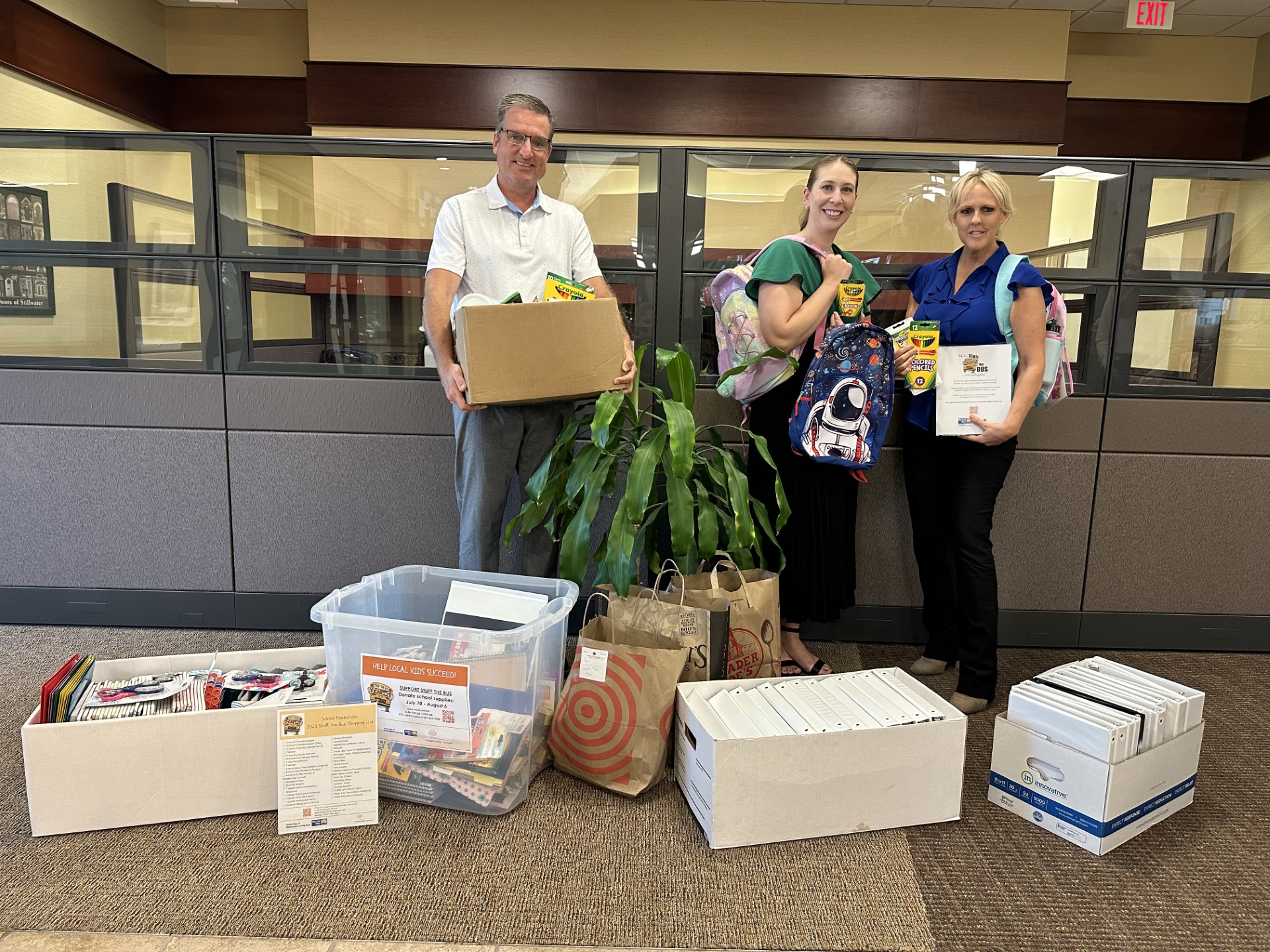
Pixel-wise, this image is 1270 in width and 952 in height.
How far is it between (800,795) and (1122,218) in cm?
192

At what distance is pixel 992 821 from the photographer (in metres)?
1.64

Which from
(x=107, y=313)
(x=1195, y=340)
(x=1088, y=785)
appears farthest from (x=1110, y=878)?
(x=107, y=313)

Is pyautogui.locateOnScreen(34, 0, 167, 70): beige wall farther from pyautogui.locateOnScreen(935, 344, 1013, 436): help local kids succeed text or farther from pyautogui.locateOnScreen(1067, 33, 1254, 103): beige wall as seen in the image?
pyautogui.locateOnScreen(1067, 33, 1254, 103): beige wall

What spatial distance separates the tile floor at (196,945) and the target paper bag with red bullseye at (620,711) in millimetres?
428

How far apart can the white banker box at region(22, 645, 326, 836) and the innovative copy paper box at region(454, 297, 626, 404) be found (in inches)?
32.0

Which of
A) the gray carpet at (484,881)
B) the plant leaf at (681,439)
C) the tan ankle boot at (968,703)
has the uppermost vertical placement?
the plant leaf at (681,439)

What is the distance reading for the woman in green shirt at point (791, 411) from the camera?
1.98 metres

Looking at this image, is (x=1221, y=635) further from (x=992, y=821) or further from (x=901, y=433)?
(x=992, y=821)

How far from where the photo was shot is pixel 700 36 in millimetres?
4734

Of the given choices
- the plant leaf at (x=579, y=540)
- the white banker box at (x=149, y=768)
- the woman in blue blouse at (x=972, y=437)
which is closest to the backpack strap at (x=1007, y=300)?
the woman in blue blouse at (x=972, y=437)

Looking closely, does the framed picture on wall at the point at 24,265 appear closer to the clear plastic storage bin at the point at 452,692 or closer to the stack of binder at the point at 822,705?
the clear plastic storage bin at the point at 452,692

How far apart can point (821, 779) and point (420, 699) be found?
778 millimetres

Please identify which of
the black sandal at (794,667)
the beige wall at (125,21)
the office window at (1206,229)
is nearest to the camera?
the black sandal at (794,667)

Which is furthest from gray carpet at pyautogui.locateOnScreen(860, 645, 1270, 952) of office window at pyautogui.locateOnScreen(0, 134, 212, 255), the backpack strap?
office window at pyautogui.locateOnScreen(0, 134, 212, 255)
